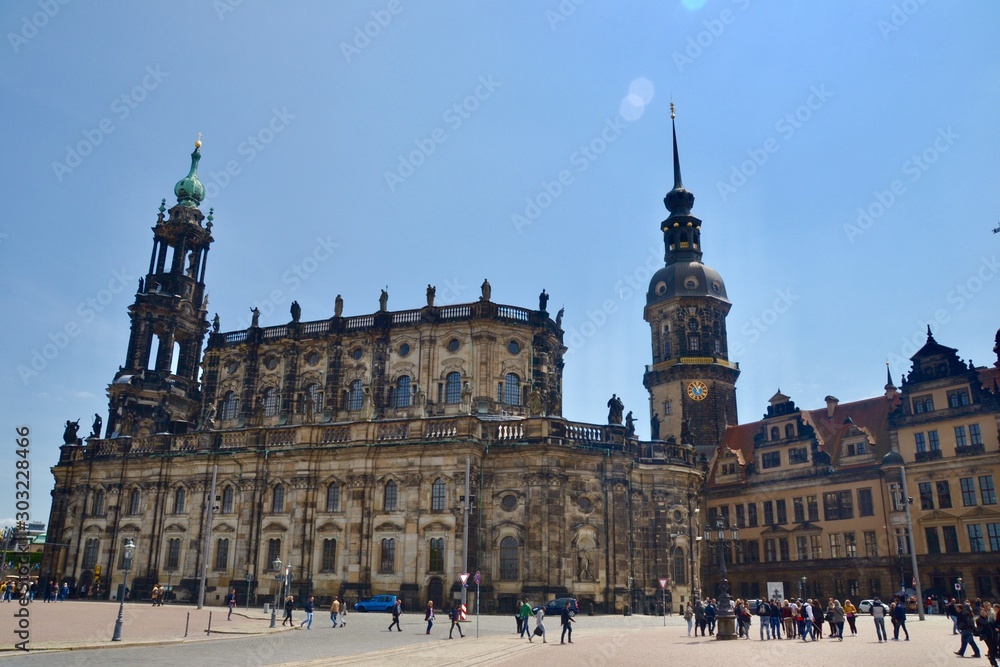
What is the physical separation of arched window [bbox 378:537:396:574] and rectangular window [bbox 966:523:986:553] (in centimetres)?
3827

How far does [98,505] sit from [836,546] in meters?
54.8

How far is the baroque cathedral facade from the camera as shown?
4738 cm

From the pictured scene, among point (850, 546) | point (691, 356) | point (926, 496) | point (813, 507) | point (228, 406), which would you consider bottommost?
point (850, 546)

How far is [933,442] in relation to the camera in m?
57.2

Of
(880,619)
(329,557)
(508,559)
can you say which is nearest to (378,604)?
(329,557)

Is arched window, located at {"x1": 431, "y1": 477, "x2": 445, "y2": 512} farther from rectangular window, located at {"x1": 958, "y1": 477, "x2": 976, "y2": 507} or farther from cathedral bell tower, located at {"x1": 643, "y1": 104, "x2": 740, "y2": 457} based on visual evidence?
A: rectangular window, located at {"x1": 958, "y1": 477, "x2": 976, "y2": 507}

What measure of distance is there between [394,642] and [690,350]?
5221 cm

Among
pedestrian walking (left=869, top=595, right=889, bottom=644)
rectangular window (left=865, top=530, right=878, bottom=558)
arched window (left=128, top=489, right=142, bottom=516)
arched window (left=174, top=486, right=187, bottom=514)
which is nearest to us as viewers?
pedestrian walking (left=869, top=595, right=889, bottom=644)

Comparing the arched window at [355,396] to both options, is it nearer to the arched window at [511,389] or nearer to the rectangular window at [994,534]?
the arched window at [511,389]

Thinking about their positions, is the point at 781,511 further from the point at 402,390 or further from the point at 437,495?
the point at 402,390

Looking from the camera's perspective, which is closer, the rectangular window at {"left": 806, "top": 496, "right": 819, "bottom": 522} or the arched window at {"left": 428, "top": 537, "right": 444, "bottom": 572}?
the arched window at {"left": 428, "top": 537, "right": 444, "bottom": 572}

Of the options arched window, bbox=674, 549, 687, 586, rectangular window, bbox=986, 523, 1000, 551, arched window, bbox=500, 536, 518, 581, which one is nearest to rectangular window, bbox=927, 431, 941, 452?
rectangular window, bbox=986, 523, 1000, 551

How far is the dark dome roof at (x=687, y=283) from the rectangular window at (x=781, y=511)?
19.8 meters

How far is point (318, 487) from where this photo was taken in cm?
5106
